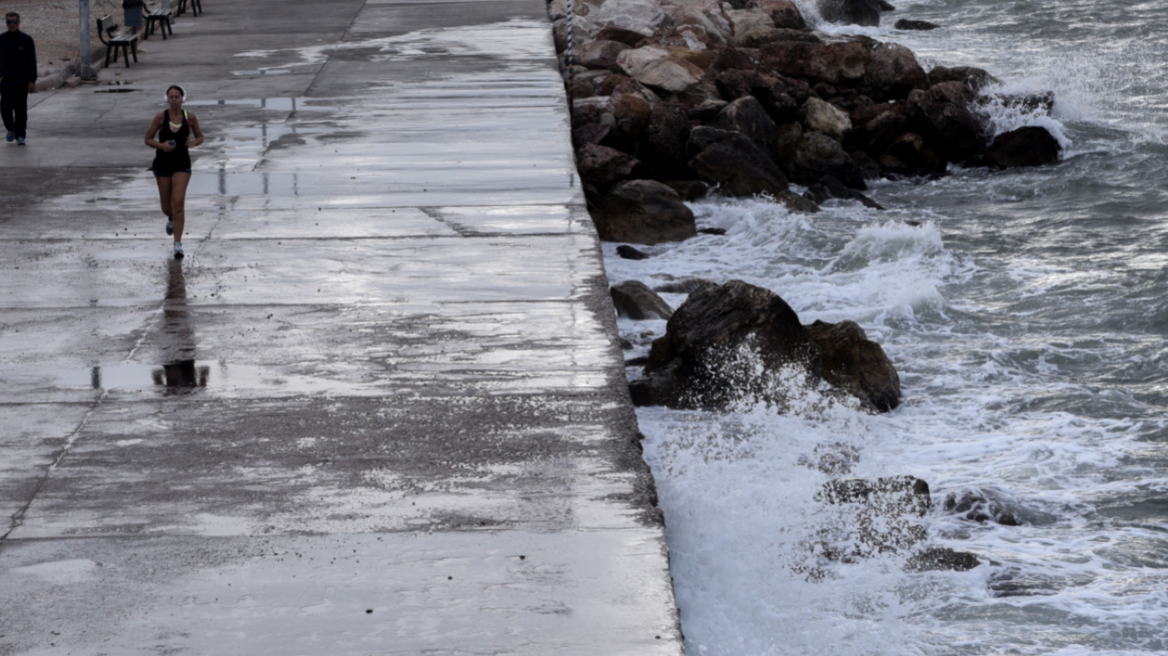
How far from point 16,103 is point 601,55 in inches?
425

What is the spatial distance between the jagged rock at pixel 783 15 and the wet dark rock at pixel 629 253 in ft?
53.8

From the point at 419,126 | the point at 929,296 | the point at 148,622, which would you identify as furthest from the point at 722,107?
the point at 148,622

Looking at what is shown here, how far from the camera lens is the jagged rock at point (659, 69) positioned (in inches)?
925

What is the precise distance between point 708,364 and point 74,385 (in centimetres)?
521

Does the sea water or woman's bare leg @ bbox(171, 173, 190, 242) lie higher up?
woman's bare leg @ bbox(171, 173, 190, 242)

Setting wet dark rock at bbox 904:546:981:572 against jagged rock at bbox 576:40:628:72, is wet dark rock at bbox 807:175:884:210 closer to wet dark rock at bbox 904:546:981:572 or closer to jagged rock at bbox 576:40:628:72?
jagged rock at bbox 576:40:628:72

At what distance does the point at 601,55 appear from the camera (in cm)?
2502

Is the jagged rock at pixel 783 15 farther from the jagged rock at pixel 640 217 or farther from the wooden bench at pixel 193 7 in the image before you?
the jagged rock at pixel 640 217

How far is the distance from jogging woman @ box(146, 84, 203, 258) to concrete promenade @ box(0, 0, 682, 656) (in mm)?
463

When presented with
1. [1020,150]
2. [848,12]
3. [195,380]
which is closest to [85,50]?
[195,380]

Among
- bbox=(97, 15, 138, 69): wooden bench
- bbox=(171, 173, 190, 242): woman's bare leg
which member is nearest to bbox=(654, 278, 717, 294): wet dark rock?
bbox=(171, 173, 190, 242): woman's bare leg

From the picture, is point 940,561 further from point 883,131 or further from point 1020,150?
point 1020,150

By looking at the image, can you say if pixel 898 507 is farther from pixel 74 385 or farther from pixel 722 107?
pixel 722 107

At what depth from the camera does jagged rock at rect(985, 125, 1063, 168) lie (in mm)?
23219
